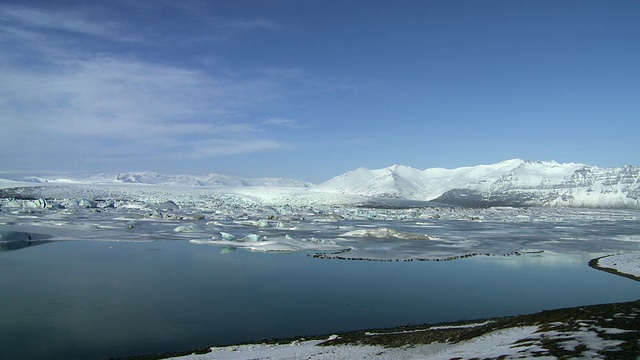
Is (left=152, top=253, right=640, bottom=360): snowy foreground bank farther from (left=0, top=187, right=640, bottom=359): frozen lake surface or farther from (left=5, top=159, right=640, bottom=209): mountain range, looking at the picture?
(left=5, top=159, right=640, bottom=209): mountain range

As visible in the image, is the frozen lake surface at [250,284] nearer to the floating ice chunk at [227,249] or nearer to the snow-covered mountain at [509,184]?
the floating ice chunk at [227,249]

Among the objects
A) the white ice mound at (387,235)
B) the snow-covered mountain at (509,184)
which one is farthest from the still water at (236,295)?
the snow-covered mountain at (509,184)

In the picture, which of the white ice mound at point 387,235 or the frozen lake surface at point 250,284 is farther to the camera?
the white ice mound at point 387,235

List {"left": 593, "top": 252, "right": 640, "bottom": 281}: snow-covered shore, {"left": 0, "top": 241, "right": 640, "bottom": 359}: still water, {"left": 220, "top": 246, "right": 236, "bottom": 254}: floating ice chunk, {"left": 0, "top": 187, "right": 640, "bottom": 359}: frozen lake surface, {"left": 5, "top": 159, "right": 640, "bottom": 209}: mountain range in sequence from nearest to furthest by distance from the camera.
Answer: {"left": 0, "top": 241, "right": 640, "bottom": 359}: still water, {"left": 0, "top": 187, "right": 640, "bottom": 359}: frozen lake surface, {"left": 593, "top": 252, "right": 640, "bottom": 281}: snow-covered shore, {"left": 220, "top": 246, "right": 236, "bottom": 254}: floating ice chunk, {"left": 5, "top": 159, "right": 640, "bottom": 209}: mountain range

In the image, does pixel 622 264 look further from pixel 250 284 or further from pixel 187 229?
pixel 187 229

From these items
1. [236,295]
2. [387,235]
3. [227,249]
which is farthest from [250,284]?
[387,235]

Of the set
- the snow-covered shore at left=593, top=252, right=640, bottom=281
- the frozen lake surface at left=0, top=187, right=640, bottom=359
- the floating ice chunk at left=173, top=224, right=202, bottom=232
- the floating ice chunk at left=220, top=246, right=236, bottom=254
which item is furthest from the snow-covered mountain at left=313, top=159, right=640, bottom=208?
the floating ice chunk at left=220, top=246, right=236, bottom=254
